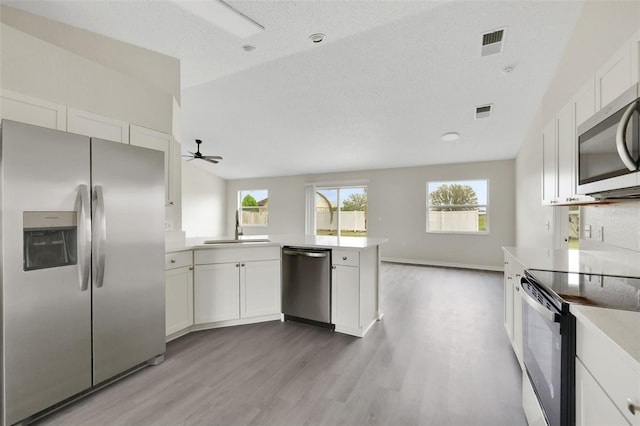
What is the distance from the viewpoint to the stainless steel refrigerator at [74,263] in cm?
149

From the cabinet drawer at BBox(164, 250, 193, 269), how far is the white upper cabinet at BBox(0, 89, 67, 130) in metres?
1.33

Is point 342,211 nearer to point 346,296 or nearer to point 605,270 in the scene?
point 346,296

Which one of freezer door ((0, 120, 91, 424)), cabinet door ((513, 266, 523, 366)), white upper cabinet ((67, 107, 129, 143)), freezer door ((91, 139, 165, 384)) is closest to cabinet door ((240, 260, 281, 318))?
freezer door ((91, 139, 165, 384))

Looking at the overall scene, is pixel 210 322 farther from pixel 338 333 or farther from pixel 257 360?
pixel 338 333

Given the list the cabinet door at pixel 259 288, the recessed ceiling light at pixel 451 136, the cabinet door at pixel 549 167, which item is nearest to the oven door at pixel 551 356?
the cabinet door at pixel 549 167

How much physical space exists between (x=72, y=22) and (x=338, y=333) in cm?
364

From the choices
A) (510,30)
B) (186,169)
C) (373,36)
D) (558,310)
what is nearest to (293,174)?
(186,169)

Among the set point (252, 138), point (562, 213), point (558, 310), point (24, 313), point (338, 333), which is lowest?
point (338, 333)

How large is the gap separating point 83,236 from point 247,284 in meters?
1.54

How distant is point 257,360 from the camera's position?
2232 millimetres

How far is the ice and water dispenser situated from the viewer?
5.07 feet

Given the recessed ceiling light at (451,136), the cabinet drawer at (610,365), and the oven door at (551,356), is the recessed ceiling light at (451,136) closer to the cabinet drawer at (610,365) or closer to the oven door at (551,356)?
the oven door at (551,356)

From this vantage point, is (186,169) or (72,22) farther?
(186,169)

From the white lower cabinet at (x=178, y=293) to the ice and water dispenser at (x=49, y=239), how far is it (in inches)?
32.9
